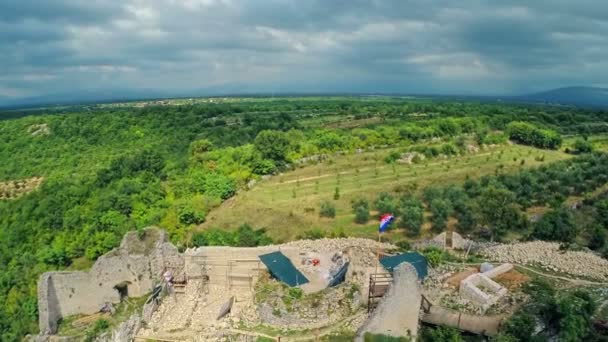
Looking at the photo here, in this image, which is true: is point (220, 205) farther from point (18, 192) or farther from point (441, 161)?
point (441, 161)

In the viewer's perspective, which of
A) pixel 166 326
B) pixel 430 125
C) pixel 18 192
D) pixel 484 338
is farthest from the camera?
pixel 430 125

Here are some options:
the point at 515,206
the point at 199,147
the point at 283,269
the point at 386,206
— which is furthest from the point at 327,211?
Result: the point at 199,147

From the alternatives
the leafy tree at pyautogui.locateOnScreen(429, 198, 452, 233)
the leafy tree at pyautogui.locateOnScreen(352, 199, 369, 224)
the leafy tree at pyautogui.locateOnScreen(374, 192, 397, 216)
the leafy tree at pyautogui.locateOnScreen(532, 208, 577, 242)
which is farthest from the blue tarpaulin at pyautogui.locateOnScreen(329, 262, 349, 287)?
the leafy tree at pyautogui.locateOnScreen(374, 192, 397, 216)

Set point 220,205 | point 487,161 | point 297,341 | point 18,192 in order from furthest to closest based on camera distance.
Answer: point 487,161, point 18,192, point 220,205, point 297,341

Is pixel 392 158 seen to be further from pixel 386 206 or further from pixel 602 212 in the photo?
pixel 602 212

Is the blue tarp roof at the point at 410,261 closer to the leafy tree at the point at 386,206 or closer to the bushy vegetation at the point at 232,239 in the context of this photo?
the bushy vegetation at the point at 232,239

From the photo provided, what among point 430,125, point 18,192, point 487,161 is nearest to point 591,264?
point 487,161
